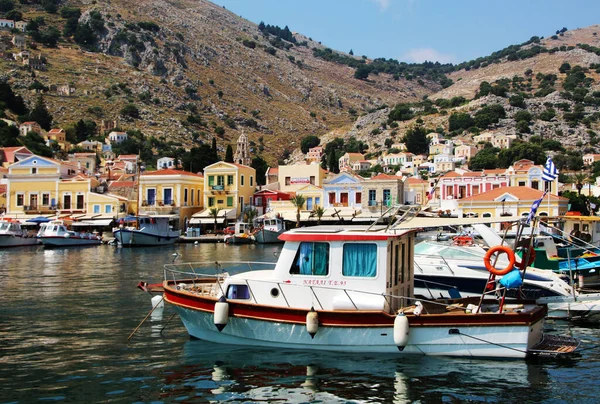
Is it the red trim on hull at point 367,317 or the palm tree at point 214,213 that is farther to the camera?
the palm tree at point 214,213

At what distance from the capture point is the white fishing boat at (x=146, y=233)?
2281 inches

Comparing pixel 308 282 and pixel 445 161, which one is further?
pixel 445 161

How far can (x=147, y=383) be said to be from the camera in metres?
13.7

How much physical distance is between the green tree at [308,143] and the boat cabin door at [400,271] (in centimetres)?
16023

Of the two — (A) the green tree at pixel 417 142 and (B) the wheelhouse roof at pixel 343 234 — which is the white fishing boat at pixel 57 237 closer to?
(B) the wheelhouse roof at pixel 343 234

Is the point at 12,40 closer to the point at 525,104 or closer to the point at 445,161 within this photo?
the point at 445,161

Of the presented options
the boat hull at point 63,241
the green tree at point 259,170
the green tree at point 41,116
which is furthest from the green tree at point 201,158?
the green tree at point 41,116

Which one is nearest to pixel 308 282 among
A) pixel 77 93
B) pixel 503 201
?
pixel 503 201

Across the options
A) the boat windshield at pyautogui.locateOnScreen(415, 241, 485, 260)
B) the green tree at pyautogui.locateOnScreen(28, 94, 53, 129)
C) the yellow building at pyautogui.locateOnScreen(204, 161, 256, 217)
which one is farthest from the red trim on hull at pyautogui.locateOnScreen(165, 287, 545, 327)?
the green tree at pyautogui.locateOnScreen(28, 94, 53, 129)

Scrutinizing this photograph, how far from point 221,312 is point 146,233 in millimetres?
44547

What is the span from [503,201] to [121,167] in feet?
216

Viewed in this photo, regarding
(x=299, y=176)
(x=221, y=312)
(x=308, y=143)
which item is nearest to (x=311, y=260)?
(x=221, y=312)

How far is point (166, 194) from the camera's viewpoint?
7606cm

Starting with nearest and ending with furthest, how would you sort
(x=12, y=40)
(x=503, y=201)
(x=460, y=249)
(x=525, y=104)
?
(x=460, y=249)
(x=503, y=201)
(x=12, y=40)
(x=525, y=104)
